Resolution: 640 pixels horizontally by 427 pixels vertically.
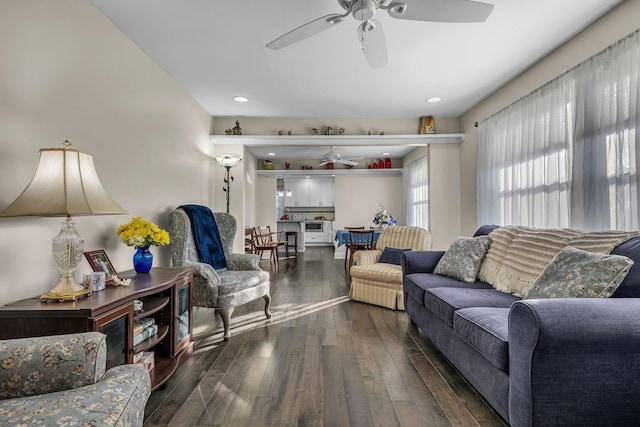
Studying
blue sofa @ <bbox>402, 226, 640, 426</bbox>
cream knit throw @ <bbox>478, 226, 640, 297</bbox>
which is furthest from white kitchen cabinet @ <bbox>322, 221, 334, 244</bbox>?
blue sofa @ <bbox>402, 226, 640, 426</bbox>

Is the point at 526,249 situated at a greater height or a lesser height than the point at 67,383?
greater

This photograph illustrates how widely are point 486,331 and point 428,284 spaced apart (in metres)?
1.08

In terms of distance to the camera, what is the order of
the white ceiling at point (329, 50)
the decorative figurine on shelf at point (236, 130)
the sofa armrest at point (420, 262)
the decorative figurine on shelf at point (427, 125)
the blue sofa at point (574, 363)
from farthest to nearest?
the decorative figurine on shelf at point (427, 125), the decorative figurine on shelf at point (236, 130), the sofa armrest at point (420, 262), the white ceiling at point (329, 50), the blue sofa at point (574, 363)

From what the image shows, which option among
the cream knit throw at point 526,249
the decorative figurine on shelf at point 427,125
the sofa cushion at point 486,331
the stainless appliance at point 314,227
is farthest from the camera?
the stainless appliance at point 314,227

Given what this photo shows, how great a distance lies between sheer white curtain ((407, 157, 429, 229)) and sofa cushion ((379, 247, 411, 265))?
2381 mm

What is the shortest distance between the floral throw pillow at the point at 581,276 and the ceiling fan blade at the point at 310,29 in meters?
1.97

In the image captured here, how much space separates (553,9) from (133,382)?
3398 mm

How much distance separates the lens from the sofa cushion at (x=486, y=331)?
1.57 meters

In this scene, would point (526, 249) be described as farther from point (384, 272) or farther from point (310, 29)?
point (310, 29)

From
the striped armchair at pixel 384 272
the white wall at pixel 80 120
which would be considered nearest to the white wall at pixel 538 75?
the striped armchair at pixel 384 272

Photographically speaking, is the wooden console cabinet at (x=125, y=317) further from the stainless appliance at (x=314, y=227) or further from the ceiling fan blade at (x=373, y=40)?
the stainless appliance at (x=314, y=227)

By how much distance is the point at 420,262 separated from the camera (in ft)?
10.8

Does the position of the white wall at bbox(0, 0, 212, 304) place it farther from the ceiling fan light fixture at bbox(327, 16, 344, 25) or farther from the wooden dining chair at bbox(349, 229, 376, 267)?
the wooden dining chair at bbox(349, 229, 376, 267)

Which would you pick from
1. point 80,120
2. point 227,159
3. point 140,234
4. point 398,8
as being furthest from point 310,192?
point 398,8
